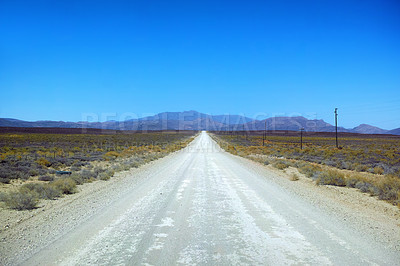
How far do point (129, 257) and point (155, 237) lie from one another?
91 centimetres

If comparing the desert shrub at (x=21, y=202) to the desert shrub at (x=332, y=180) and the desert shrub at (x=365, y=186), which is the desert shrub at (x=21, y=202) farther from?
the desert shrub at (x=365, y=186)

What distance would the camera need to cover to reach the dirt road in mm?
4133

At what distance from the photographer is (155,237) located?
16.3ft

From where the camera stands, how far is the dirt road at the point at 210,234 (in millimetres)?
4133

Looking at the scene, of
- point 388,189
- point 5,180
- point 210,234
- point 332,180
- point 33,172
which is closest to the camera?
point 210,234

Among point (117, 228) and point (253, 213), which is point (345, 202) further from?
point (117, 228)

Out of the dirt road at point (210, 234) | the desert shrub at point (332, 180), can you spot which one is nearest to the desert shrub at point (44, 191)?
the dirt road at point (210, 234)

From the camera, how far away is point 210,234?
5.16m

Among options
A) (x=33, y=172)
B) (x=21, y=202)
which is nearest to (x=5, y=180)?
(x=33, y=172)

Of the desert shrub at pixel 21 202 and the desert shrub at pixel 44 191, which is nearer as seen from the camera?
the desert shrub at pixel 21 202

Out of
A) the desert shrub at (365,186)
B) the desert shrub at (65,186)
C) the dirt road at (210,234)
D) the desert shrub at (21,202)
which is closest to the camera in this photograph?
the dirt road at (210,234)

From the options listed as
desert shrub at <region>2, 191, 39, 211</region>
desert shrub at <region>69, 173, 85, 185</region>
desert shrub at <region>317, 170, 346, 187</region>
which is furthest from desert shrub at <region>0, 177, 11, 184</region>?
desert shrub at <region>317, 170, 346, 187</region>

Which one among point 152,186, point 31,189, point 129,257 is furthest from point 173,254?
point 31,189

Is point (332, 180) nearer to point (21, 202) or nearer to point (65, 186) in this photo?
point (65, 186)
